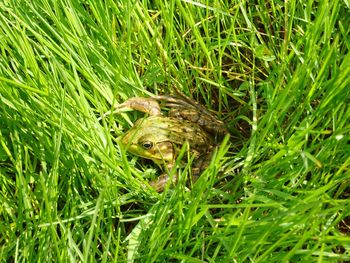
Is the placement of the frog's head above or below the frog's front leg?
below

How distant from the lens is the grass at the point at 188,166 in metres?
2.21

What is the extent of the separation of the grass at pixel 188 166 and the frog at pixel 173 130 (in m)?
0.08

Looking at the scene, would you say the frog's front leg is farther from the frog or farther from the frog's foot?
the frog's foot

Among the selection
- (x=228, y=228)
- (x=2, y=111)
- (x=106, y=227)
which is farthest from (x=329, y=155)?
(x=2, y=111)

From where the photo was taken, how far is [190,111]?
3.07 meters

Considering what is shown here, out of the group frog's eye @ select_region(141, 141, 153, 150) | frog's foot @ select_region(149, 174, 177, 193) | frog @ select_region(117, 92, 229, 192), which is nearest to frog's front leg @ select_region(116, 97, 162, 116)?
frog @ select_region(117, 92, 229, 192)

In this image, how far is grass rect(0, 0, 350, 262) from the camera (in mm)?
2215

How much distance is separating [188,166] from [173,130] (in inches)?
37.1

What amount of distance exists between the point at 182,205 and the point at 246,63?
3.88 feet

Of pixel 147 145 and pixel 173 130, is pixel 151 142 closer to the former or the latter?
pixel 147 145

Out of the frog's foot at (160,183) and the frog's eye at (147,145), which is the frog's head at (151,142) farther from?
the frog's foot at (160,183)

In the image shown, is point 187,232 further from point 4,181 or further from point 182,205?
point 4,181

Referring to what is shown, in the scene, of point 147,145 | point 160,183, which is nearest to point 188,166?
point 160,183

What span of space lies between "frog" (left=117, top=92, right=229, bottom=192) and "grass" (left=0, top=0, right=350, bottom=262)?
0.08m
